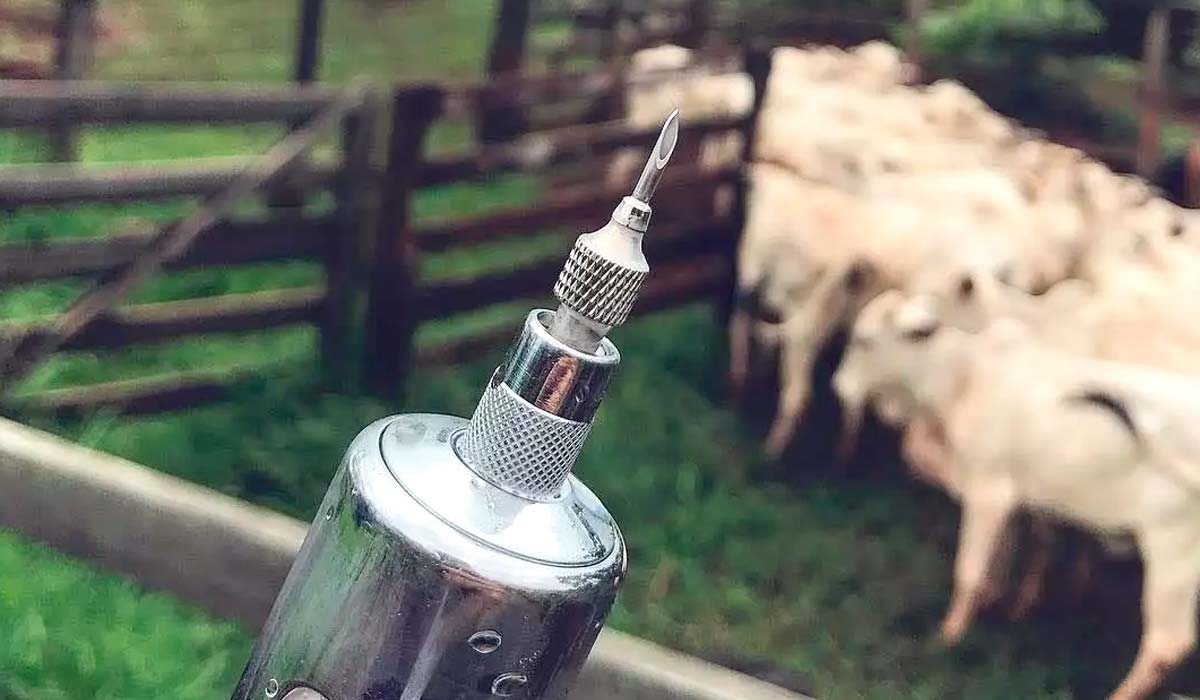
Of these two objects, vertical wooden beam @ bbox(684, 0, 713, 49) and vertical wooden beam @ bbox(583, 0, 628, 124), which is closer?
vertical wooden beam @ bbox(684, 0, 713, 49)

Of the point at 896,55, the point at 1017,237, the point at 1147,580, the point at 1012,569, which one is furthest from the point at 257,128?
the point at 1147,580

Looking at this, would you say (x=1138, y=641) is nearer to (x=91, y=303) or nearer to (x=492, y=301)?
(x=492, y=301)

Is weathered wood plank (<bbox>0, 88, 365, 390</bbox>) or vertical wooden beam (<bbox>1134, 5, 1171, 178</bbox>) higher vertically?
vertical wooden beam (<bbox>1134, 5, 1171, 178</bbox>)

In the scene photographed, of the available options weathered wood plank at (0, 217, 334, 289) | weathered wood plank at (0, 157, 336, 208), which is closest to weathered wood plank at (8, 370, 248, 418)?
weathered wood plank at (0, 217, 334, 289)

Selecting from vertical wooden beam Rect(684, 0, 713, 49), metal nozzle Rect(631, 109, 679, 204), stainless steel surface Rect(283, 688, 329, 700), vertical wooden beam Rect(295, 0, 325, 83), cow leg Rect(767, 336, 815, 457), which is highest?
metal nozzle Rect(631, 109, 679, 204)

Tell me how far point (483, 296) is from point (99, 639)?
1.30 meters

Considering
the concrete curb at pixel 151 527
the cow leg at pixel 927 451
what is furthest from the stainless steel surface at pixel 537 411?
the cow leg at pixel 927 451

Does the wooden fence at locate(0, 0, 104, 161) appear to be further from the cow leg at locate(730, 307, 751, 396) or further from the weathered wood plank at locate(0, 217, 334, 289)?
the cow leg at locate(730, 307, 751, 396)

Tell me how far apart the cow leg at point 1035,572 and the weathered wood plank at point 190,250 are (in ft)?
4.60

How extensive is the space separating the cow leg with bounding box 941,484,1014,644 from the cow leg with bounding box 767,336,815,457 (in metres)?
0.54

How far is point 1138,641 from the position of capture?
1.70m

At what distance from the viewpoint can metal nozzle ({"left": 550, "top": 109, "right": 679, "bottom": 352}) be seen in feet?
1.22

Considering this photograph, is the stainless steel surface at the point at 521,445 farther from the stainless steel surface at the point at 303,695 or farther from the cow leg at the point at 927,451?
the cow leg at the point at 927,451

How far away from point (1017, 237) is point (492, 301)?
3.64 ft
